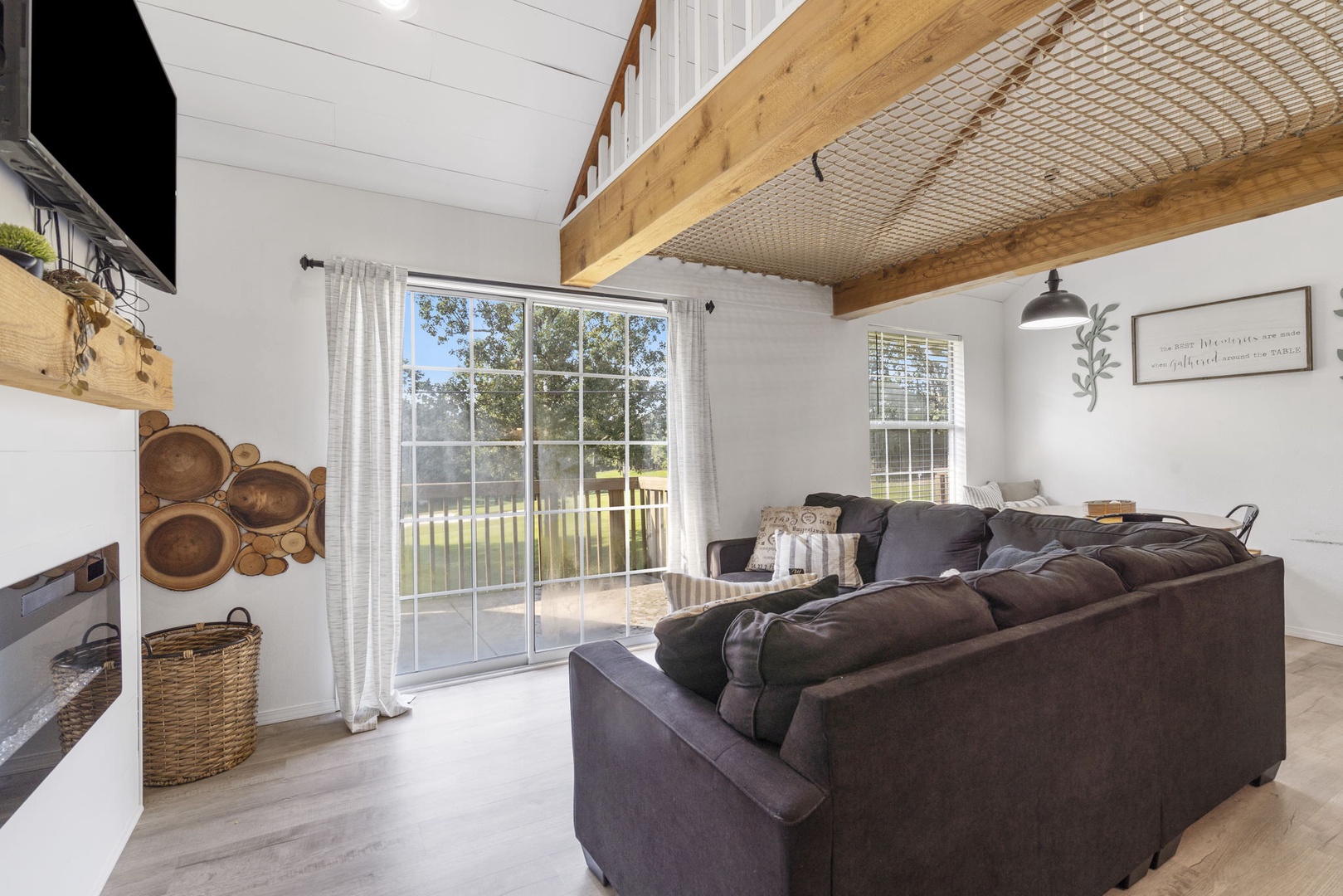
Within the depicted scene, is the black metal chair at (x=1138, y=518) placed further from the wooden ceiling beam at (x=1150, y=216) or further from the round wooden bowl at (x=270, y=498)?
the round wooden bowl at (x=270, y=498)

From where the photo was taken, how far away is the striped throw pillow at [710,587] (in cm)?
188

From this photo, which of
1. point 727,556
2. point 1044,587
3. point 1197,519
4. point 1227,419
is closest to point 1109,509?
point 1197,519

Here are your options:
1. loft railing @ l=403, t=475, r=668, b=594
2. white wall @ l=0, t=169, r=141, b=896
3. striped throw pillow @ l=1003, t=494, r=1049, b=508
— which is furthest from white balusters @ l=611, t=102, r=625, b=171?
striped throw pillow @ l=1003, t=494, r=1049, b=508

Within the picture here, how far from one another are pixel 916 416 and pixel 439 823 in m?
4.48

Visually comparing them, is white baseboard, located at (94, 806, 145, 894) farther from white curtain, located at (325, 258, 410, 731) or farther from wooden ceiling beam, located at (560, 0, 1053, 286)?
wooden ceiling beam, located at (560, 0, 1053, 286)

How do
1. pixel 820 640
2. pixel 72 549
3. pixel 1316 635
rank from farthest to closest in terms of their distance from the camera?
pixel 1316 635 < pixel 72 549 < pixel 820 640

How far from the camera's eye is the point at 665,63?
246cm

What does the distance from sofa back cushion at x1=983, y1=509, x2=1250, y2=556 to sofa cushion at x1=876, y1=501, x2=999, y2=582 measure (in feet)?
0.30

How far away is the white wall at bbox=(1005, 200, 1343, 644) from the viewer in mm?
3811

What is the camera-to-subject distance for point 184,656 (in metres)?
2.35

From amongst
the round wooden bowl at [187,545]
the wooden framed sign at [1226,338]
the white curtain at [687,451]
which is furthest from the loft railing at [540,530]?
the wooden framed sign at [1226,338]

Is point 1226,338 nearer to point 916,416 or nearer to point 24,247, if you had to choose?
point 916,416

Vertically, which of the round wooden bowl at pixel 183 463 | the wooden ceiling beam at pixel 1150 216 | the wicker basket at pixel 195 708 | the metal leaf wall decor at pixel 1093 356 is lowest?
the wicker basket at pixel 195 708

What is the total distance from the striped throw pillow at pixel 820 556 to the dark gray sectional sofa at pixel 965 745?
1.56 m
